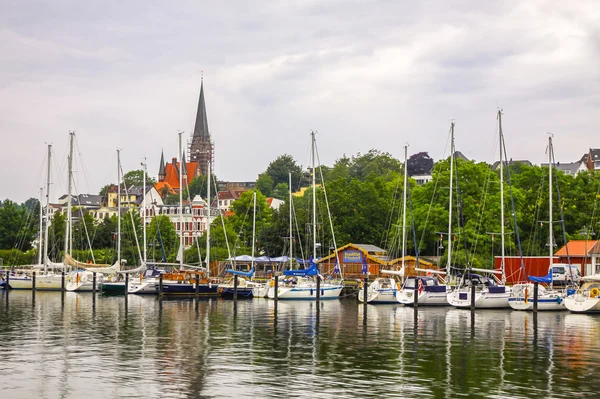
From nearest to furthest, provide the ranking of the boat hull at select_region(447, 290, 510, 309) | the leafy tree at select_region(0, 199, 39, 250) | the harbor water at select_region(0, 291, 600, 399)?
the harbor water at select_region(0, 291, 600, 399) < the boat hull at select_region(447, 290, 510, 309) < the leafy tree at select_region(0, 199, 39, 250)

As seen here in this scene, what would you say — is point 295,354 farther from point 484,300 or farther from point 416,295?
point 484,300

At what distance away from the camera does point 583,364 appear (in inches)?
A: 1368

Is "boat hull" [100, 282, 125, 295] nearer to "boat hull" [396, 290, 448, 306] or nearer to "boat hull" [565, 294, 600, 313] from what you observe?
"boat hull" [396, 290, 448, 306]

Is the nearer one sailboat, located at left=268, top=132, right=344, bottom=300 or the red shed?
sailboat, located at left=268, top=132, right=344, bottom=300

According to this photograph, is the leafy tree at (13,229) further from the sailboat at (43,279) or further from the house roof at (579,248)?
the house roof at (579,248)

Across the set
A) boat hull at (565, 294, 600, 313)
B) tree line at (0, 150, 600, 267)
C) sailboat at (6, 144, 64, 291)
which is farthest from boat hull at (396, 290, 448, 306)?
sailboat at (6, 144, 64, 291)

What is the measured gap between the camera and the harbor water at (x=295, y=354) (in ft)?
93.7

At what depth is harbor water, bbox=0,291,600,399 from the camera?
2856 cm

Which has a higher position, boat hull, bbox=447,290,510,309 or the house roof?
the house roof

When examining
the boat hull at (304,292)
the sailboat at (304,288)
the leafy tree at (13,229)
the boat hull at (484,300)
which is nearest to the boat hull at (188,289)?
the sailboat at (304,288)

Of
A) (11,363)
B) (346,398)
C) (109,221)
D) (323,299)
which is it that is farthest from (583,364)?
(109,221)

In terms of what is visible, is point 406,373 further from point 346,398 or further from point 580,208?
point 580,208

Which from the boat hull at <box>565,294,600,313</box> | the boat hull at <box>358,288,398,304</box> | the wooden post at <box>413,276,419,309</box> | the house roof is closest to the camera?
the boat hull at <box>565,294,600,313</box>

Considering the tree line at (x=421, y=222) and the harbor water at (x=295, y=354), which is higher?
the tree line at (x=421, y=222)
